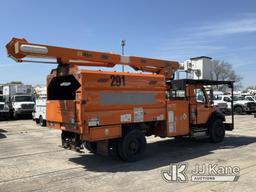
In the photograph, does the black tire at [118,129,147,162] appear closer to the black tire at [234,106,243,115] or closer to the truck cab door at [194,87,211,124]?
the truck cab door at [194,87,211,124]

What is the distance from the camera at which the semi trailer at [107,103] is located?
9.14 meters

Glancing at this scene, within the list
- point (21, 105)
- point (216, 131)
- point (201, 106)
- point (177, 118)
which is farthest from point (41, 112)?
point (177, 118)

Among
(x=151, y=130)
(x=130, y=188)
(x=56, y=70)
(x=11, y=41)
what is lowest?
(x=130, y=188)

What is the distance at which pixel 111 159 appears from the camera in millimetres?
10539

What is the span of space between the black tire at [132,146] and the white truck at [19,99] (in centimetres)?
2176

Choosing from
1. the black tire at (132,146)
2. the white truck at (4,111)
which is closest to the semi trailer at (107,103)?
the black tire at (132,146)

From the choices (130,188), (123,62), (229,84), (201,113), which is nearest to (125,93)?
(123,62)

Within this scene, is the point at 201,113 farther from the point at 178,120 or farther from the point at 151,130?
the point at 151,130

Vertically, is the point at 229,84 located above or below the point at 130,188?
above

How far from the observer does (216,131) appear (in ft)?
44.7

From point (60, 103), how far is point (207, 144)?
6308mm

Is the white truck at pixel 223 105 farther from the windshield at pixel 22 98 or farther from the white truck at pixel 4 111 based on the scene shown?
the white truck at pixel 4 111

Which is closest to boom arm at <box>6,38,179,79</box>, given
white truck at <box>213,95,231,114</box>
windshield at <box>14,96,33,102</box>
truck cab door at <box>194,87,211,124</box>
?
truck cab door at <box>194,87,211,124</box>

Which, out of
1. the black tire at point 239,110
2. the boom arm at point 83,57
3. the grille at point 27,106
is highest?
the boom arm at point 83,57
